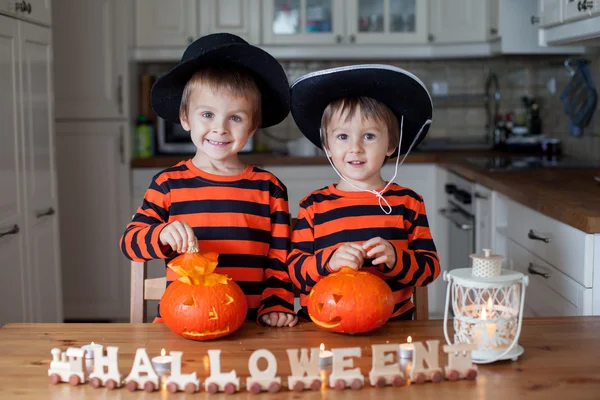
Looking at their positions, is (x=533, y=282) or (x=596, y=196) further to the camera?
(x=533, y=282)

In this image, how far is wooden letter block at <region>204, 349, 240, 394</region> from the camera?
1015 millimetres

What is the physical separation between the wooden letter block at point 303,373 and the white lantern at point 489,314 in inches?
9.3

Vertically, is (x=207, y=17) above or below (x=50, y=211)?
above

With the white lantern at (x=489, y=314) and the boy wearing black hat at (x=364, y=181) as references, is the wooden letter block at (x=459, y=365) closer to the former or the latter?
the white lantern at (x=489, y=314)

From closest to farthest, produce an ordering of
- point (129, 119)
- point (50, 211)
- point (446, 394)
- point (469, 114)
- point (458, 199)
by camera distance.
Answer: point (446, 394) → point (50, 211) → point (458, 199) → point (129, 119) → point (469, 114)

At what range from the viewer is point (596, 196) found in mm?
2299

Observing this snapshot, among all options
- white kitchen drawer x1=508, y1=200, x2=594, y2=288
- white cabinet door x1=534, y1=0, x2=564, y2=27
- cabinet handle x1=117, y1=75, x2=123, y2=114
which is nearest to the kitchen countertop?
white kitchen drawer x1=508, y1=200, x2=594, y2=288

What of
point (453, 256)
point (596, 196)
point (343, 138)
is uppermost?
point (343, 138)

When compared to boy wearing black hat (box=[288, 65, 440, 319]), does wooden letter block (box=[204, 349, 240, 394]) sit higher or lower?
lower

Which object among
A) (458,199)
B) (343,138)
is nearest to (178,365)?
(343,138)

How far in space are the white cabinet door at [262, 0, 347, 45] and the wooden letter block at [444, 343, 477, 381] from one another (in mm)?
3244

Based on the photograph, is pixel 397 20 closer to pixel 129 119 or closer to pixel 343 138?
pixel 129 119

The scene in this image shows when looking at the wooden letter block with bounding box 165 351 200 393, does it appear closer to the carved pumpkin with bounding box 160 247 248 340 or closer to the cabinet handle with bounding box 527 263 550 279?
the carved pumpkin with bounding box 160 247 248 340

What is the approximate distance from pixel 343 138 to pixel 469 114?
3199 mm
